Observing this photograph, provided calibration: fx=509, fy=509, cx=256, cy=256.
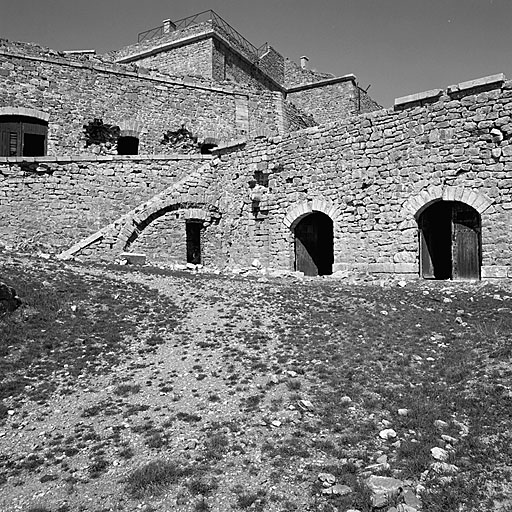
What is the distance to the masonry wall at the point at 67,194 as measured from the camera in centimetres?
1853

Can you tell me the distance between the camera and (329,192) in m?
16.7

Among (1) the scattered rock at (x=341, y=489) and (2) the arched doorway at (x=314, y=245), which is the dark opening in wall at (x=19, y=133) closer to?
(2) the arched doorway at (x=314, y=245)

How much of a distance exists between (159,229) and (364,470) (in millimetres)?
14800

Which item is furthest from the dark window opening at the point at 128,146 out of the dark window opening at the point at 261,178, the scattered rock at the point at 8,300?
the scattered rock at the point at 8,300

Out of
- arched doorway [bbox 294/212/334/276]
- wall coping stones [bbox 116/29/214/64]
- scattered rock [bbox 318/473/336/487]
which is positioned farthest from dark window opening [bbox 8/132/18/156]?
scattered rock [bbox 318/473/336/487]

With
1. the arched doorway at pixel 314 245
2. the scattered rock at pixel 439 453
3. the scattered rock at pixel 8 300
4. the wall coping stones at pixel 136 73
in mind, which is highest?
the wall coping stones at pixel 136 73

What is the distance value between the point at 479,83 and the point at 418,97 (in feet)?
5.35

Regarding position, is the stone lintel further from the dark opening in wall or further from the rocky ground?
the dark opening in wall

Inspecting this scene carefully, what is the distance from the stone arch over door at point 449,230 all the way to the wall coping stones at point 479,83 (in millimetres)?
2723

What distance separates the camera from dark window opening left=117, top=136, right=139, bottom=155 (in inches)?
985

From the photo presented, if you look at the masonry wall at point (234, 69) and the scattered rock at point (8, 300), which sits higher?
the masonry wall at point (234, 69)

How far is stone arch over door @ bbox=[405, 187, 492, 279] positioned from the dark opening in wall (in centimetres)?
1703

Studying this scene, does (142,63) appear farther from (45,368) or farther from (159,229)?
(45,368)

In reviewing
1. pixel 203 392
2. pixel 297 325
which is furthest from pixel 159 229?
pixel 203 392
